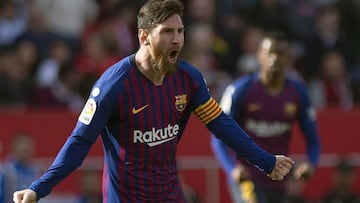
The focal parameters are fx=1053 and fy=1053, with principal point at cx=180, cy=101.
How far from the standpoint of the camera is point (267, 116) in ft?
33.4

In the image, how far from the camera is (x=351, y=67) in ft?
51.6

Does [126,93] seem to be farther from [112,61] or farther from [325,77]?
[325,77]

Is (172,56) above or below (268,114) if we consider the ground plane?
above

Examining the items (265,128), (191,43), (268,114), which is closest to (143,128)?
(265,128)

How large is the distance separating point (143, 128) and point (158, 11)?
32.7 inches

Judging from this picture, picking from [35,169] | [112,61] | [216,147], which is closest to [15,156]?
[35,169]

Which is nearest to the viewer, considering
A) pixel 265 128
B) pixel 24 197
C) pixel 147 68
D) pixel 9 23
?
pixel 24 197

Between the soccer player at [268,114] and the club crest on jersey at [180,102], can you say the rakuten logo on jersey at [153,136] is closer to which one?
the club crest on jersey at [180,102]

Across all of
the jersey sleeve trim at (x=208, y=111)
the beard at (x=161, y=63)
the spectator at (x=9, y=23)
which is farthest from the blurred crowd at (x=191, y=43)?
the beard at (x=161, y=63)

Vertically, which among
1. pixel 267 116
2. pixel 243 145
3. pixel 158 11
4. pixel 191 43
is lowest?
pixel 267 116

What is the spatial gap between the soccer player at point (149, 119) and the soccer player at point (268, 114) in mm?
2420

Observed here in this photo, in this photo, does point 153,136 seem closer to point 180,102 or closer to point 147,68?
point 180,102

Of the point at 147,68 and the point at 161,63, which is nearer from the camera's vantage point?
the point at 161,63

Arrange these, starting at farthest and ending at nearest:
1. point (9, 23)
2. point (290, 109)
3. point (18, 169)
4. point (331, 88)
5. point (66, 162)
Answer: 1. point (331, 88)
2. point (9, 23)
3. point (18, 169)
4. point (290, 109)
5. point (66, 162)
